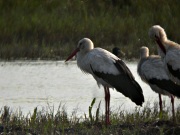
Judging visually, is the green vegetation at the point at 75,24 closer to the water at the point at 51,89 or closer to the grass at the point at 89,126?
the water at the point at 51,89

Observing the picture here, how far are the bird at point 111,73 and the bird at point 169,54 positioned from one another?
1.47ft

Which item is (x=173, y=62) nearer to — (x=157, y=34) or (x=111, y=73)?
(x=157, y=34)

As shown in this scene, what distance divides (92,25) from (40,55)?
82.3 inches

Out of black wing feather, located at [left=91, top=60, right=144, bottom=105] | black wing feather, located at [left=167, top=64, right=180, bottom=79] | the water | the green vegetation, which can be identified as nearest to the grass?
black wing feather, located at [left=91, top=60, right=144, bottom=105]

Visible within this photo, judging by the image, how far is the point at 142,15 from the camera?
1777cm

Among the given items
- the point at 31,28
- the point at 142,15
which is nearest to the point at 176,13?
the point at 142,15

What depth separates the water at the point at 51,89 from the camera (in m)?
11.3

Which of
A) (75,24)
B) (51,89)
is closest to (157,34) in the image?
(51,89)

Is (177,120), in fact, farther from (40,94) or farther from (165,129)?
(40,94)

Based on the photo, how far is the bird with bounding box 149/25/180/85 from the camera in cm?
895

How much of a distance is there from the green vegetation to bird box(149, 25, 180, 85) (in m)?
6.17

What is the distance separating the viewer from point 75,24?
17.1 meters

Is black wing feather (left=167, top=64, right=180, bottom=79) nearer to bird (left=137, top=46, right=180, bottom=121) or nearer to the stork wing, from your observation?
the stork wing

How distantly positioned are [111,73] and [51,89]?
131 inches
